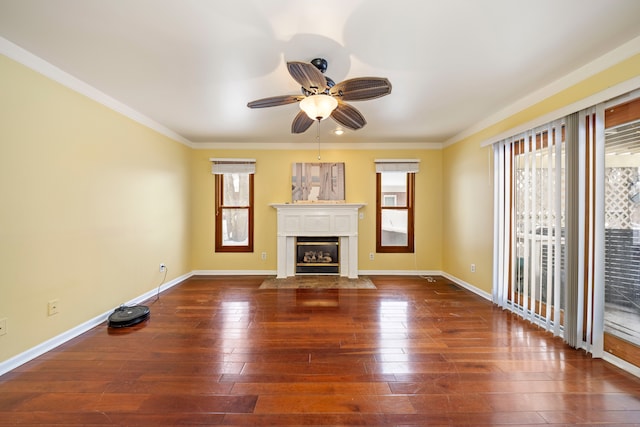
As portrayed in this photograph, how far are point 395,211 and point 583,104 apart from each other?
9.68ft

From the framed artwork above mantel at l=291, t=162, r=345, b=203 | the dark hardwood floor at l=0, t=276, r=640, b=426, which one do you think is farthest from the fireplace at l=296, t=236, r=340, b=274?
the dark hardwood floor at l=0, t=276, r=640, b=426

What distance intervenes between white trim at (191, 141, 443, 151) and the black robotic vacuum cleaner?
2926 millimetres

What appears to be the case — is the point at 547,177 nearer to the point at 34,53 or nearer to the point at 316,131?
the point at 316,131

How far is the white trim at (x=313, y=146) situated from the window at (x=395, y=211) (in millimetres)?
492

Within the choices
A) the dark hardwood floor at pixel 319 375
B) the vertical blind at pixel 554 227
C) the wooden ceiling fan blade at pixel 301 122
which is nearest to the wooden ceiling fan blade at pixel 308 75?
the wooden ceiling fan blade at pixel 301 122

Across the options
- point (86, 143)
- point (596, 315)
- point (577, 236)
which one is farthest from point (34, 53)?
point (596, 315)

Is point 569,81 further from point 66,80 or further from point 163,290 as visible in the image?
point 163,290

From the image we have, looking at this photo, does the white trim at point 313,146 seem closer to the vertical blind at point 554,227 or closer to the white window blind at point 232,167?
the white window blind at point 232,167

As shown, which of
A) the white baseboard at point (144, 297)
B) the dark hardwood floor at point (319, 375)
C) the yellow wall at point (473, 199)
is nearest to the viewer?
the dark hardwood floor at point (319, 375)

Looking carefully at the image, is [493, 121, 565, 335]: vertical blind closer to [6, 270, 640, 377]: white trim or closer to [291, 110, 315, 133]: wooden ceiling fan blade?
[6, 270, 640, 377]: white trim

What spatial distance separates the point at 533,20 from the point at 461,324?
2.64 metres

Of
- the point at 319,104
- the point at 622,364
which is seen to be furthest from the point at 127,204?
the point at 622,364

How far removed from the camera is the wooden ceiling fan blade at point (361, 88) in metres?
1.81

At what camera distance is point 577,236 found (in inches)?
87.2
